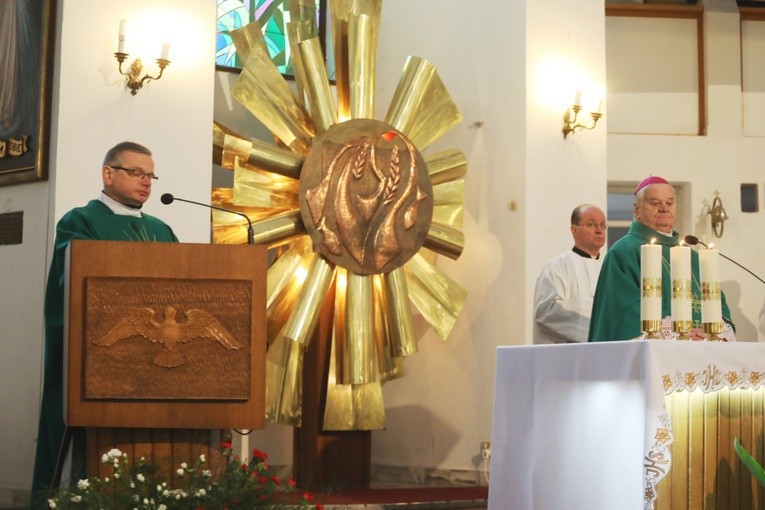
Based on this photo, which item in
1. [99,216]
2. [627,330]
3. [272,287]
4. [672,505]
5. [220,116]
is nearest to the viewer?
[672,505]

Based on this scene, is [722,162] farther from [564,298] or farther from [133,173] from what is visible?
[133,173]

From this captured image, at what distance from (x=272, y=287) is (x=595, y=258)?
2144 millimetres

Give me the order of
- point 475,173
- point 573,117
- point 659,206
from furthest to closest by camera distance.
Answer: point 475,173 < point 573,117 < point 659,206

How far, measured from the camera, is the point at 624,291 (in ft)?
19.4

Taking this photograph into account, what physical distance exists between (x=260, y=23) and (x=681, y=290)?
4958 millimetres

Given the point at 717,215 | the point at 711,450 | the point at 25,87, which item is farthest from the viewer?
the point at 717,215

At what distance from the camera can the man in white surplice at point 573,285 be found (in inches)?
294

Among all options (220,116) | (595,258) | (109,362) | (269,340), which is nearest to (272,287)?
(269,340)

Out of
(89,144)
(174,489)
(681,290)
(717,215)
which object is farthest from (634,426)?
(717,215)

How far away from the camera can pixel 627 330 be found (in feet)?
19.1

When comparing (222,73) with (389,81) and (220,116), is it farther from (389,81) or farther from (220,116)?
(389,81)

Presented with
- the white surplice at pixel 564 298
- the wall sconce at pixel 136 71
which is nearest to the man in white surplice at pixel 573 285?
the white surplice at pixel 564 298

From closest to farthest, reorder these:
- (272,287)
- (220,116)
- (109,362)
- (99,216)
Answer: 1. (109,362)
2. (99,216)
3. (272,287)
4. (220,116)

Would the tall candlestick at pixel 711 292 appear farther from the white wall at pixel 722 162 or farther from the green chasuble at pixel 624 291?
the white wall at pixel 722 162
